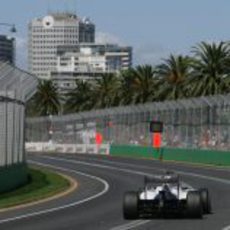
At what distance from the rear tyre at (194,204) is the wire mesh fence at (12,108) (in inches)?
427

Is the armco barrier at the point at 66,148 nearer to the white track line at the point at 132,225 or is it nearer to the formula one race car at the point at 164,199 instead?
the formula one race car at the point at 164,199

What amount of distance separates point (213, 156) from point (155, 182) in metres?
38.2

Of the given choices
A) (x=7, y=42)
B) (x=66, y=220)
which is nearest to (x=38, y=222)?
(x=66, y=220)

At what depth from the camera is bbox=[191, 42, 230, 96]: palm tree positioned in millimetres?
91875

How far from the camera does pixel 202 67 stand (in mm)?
94375

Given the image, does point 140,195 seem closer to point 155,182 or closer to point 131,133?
point 155,182

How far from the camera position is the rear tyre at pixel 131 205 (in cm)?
2144

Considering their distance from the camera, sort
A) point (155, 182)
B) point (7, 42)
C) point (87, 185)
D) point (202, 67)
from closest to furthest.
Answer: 1. point (155, 182)
2. point (87, 185)
3. point (7, 42)
4. point (202, 67)

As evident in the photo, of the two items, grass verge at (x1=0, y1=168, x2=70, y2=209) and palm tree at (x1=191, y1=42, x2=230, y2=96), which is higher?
palm tree at (x1=191, y1=42, x2=230, y2=96)

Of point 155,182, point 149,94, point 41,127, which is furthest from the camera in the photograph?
point 149,94

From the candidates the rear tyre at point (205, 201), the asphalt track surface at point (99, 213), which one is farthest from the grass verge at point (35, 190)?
the rear tyre at point (205, 201)

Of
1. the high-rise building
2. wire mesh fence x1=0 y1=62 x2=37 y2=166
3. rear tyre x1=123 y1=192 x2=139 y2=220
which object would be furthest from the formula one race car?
the high-rise building

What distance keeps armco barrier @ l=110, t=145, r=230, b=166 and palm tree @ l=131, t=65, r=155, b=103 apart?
3185cm

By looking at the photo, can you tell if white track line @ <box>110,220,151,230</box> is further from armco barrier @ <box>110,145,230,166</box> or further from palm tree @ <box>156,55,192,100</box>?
palm tree @ <box>156,55,192,100</box>
